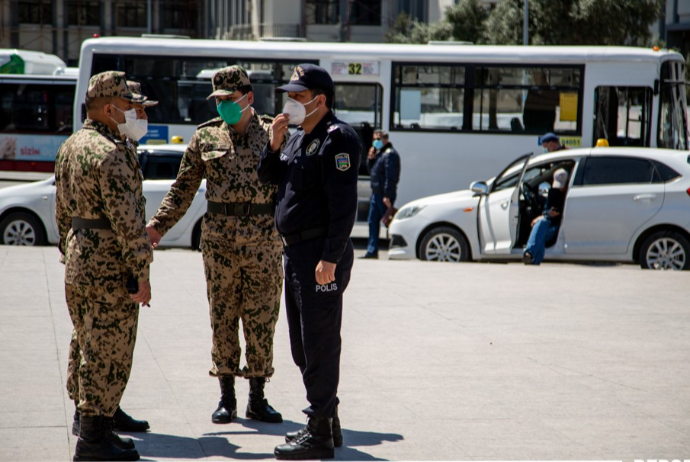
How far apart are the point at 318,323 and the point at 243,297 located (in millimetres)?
793

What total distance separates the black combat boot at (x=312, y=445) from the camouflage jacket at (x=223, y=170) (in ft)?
3.80

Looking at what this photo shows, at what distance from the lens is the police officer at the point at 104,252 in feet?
14.5

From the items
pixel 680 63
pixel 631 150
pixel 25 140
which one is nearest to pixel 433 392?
pixel 631 150

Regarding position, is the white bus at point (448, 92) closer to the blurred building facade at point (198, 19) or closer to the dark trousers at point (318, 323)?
the dark trousers at point (318, 323)

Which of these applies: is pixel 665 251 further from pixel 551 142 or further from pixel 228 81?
pixel 228 81

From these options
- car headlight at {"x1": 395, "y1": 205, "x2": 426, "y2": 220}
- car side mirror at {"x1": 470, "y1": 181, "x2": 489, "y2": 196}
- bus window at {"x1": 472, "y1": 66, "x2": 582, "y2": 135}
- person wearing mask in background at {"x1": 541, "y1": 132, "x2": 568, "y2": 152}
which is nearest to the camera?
car side mirror at {"x1": 470, "y1": 181, "x2": 489, "y2": 196}

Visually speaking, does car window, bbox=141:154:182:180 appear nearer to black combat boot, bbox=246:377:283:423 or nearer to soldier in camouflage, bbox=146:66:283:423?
soldier in camouflage, bbox=146:66:283:423

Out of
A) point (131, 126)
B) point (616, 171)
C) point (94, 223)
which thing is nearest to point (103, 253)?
point (94, 223)

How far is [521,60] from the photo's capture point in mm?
16359

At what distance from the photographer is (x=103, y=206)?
447 cm

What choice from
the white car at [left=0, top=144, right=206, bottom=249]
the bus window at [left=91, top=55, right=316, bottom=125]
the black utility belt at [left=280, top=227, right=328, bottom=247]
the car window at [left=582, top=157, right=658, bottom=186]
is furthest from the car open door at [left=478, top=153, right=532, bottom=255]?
the black utility belt at [left=280, top=227, right=328, bottom=247]

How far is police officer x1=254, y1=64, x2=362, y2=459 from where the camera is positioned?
459 cm

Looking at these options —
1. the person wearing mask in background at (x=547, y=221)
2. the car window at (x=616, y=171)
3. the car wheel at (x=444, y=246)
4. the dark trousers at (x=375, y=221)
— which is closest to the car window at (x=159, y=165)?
the dark trousers at (x=375, y=221)

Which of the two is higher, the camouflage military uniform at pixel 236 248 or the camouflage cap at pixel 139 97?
the camouflage cap at pixel 139 97
